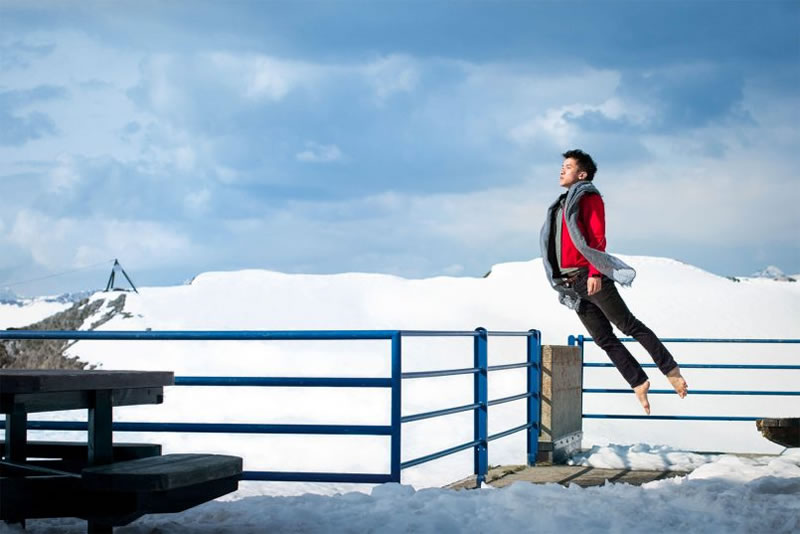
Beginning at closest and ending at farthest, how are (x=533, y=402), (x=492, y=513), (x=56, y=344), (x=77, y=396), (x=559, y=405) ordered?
(x=77, y=396) → (x=492, y=513) → (x=533, y=402) → (x=559, y=405) → (x=56, y=344)

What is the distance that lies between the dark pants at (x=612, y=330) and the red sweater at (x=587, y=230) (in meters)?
0.11

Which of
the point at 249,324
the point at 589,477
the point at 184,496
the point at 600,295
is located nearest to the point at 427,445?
the point at 589,477

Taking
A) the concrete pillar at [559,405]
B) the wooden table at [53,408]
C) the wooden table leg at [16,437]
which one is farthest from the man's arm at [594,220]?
the wooden table leg at [16,437]

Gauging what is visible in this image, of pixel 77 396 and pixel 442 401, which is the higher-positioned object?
pixel 77 396

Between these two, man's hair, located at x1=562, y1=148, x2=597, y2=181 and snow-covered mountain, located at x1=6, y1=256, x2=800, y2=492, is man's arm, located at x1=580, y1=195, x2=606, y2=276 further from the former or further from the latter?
snow-covered mountain, located at x1=6, y1=256, x2=800, y2=492

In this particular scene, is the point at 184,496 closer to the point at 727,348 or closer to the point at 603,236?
the point at 603,236

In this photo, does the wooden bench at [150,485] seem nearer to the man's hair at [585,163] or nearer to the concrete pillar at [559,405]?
the man's hair at [585,163]

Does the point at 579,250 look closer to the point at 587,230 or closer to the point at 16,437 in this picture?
the point at 587,230

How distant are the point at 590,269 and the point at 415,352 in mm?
15268

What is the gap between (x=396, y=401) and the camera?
19.1 feet

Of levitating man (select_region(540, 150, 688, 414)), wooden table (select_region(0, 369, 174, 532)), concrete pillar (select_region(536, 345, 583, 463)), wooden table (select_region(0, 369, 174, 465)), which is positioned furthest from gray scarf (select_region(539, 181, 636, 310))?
wooden table (select_region(0, 369, 174, 532))

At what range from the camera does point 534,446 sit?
8.46 meters

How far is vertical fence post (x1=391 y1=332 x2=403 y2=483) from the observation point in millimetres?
5789

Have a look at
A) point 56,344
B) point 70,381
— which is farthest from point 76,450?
point 56,344
